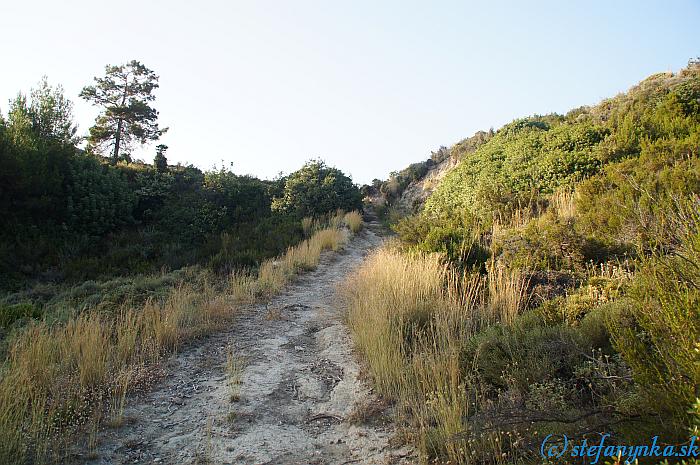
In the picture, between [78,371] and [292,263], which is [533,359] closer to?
[78,371]

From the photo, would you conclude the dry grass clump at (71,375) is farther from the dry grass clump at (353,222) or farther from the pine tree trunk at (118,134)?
the pine tree trunk at (118,134)

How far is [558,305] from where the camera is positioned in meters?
5.04

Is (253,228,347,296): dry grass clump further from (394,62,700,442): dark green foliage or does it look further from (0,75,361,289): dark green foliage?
(394,62,700,442): dark green foliage

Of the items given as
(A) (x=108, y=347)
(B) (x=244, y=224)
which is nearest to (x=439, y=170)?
(B) (x=244, y=224)

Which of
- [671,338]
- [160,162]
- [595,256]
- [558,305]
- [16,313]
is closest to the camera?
[671,338]

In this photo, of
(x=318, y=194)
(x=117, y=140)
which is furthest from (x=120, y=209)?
(x=318, y=194)

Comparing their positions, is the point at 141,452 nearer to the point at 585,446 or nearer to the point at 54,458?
the point at 54,458

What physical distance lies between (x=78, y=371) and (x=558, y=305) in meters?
5.36

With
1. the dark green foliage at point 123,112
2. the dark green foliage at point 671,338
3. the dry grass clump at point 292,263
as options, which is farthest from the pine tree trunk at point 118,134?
the dark green foliage at point 671,338

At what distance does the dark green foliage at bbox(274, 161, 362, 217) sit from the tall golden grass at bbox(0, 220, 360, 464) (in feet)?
41.1

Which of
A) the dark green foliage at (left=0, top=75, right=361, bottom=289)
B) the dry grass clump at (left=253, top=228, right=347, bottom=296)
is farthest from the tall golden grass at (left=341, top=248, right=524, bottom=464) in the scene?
the dark green foliage at (left=0, top=75, right=361, bottom=289)

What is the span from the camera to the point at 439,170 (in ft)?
82.4

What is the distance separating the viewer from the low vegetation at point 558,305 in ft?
8.38

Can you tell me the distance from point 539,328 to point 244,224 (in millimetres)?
16959
